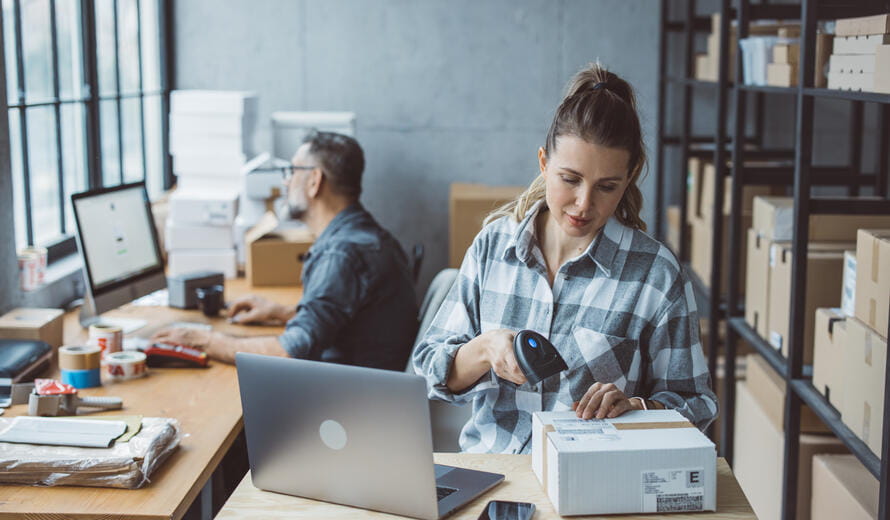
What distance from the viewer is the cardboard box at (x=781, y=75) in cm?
309

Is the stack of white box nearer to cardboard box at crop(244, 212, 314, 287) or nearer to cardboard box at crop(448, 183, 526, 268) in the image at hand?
cardboard box at crop(244, 212, 314, 287)

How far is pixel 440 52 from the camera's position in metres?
5.23

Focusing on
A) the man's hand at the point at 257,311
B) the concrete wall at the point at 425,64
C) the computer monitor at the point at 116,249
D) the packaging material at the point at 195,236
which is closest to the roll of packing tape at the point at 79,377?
the computer monitor at the point at 116,249

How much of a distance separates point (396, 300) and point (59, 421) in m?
1.21

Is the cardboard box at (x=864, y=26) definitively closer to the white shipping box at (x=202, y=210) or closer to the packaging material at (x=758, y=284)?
the packaging material at (x=758, y=284)

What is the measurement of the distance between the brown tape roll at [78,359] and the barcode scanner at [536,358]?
1.37 metres

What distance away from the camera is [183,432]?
92.7 inches

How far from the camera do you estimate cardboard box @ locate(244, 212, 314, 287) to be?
407cm

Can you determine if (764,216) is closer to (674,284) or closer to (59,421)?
(674,284)

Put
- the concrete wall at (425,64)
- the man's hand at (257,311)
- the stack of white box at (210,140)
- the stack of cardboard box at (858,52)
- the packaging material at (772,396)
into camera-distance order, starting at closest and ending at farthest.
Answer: the stack of cardboard box at (858,52) → the packaging material at (772,396) → the man's hand at (257,311) → the stack of white box at (210,140) → the concrete wall at (425,64)

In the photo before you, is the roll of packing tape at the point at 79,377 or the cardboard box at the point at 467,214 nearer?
the roll of packing tape at the point at 79,377

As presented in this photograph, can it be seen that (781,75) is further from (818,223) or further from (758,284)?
(758,284)

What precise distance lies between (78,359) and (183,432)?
47cm

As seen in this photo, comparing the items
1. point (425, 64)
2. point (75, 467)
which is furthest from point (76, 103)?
point (75, 467)
